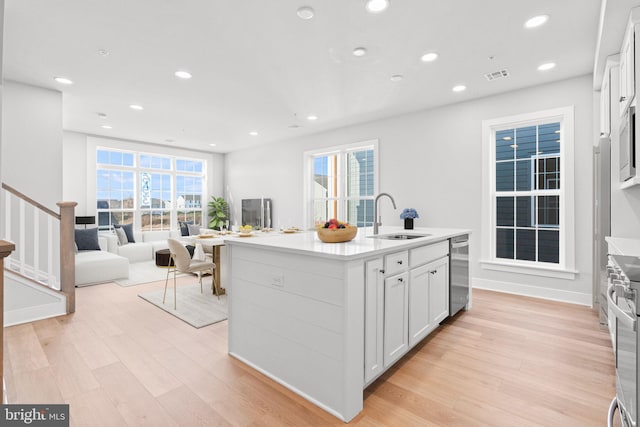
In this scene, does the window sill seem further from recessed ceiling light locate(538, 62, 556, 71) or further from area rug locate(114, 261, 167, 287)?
area rug locate(114, 261, 167, 287)

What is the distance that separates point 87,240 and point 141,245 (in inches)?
45.8

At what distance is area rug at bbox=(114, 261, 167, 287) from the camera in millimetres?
4957

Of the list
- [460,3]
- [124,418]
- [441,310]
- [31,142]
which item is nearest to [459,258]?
[441,310]

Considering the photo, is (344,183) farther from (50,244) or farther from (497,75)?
(50,244)

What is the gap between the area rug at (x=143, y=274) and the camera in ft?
16.3

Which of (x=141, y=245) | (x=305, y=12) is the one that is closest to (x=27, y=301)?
(x=141, y=245)

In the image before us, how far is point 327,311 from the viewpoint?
177 centimetres

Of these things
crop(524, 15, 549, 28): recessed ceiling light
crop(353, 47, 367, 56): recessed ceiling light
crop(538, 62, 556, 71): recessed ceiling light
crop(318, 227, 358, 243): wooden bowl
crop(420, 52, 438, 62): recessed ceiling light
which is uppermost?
crop(420, 52, 438, 62): recessed ceiling light

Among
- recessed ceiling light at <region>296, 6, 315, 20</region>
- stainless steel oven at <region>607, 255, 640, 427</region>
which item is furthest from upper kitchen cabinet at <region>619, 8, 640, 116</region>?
recessed ceiling light at <region>296, 6, 315, 20</region>

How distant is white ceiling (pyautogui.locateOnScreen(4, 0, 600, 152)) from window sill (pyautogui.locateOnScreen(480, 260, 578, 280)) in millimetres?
2416

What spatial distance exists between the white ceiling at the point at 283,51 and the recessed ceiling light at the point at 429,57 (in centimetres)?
6

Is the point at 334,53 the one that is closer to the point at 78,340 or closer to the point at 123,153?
the point at 78,340

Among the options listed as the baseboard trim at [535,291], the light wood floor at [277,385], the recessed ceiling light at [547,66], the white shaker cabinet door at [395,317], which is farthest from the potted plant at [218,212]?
the recessed ceiling light at [547,66]

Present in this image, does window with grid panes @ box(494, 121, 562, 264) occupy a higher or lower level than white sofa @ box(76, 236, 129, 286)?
higher
